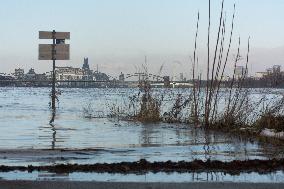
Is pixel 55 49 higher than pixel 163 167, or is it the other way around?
pixel 55 49

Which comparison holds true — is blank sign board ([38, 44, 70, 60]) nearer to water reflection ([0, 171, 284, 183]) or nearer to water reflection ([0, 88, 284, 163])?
water reflection ([0, 88, 284, 163])

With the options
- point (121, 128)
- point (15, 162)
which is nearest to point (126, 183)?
point (15, 162)

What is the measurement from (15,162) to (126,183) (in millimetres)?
2628

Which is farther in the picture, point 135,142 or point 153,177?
point 135,142

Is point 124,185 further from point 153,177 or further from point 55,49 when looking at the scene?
point 55,49

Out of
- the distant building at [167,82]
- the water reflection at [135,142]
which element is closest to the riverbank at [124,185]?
the water reflection at [135,142]

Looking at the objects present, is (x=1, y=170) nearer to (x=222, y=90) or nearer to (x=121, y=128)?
(x=121, y=128)

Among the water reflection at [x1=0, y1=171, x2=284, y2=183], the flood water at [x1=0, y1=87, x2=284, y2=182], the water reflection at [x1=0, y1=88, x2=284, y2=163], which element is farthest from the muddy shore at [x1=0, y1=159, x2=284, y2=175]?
the water reflection at [x1=0, y1=88, x2=284, y2=163]

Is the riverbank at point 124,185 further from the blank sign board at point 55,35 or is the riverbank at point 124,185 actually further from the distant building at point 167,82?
the blank sign board at point 55,35

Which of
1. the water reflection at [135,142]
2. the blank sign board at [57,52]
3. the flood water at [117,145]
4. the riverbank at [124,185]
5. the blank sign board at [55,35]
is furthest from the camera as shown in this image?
the blank sign board at [57,52]

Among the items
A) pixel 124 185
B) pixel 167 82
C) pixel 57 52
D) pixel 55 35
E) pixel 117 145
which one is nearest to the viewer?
pixel 124 185

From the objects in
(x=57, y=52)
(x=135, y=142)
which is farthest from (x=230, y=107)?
(x=57, y=52)

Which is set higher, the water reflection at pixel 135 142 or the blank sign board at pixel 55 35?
the blank sign board at pixel 55 35

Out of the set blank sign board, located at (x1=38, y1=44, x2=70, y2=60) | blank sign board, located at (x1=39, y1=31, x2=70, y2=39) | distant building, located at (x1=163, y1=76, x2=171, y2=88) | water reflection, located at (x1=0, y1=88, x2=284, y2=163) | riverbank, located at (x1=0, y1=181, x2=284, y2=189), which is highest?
blank sign board, located at (x1=39, y1=31, x2=70, y2=39)
